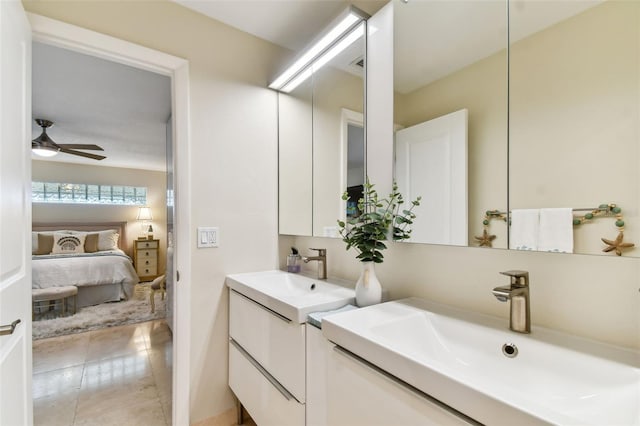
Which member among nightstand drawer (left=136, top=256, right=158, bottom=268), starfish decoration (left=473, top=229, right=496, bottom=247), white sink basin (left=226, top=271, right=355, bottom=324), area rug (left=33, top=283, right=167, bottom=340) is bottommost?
area rug (left=33, top=283, right=167, bottom=340)

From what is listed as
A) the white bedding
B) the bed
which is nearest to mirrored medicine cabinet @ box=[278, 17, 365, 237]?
the bed

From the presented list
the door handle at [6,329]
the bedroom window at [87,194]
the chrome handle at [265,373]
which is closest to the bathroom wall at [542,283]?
the chrome handle at [265,373]

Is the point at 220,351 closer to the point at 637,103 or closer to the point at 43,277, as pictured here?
the point at 637,103

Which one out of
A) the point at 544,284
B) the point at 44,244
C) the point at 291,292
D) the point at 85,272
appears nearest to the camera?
the point at 544,284

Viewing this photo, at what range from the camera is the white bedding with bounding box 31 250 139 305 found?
153 inches

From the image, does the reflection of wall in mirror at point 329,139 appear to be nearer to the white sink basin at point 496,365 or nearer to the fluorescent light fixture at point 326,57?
the fluorescent light fixture at point 326,57

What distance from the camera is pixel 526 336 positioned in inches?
33.5

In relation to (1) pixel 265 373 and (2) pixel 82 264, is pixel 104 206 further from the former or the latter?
(1) pixel 265 373

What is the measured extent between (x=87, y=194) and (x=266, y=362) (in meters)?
6.14

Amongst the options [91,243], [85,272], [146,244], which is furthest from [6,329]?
[146,244]

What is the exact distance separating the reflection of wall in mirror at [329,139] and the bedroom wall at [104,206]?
18.0ft

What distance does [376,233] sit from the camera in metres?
1.22

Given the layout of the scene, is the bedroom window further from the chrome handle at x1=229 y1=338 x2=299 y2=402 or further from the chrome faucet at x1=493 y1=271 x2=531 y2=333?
the chrome faucet at x1=493 y1=271 x2=531 y2=333

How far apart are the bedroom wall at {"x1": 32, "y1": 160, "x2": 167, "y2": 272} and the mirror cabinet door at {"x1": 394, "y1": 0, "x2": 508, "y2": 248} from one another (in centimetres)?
620
